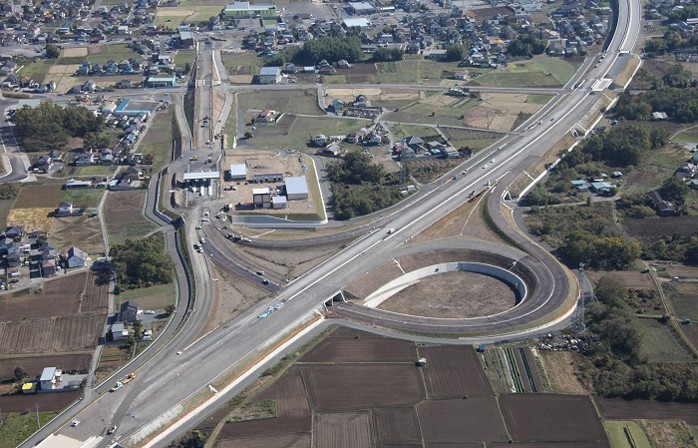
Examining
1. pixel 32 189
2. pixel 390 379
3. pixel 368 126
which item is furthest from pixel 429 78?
pixel 390 379

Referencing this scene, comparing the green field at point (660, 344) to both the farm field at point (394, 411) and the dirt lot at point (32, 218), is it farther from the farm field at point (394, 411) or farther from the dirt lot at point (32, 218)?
the dirt lot at point (32, 218)

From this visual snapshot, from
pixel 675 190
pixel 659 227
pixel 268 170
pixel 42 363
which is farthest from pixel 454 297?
pixel 42 363

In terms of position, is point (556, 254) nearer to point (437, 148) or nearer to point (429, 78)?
point (437, 148)

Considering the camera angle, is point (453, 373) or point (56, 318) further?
point (56, 318)

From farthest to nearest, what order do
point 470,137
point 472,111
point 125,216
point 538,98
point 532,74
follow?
point 532,74, point 538,98, point 472,111, point 470,137, point 125,216

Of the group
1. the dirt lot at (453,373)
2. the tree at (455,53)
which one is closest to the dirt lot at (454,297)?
the dirt lot at (453,373)

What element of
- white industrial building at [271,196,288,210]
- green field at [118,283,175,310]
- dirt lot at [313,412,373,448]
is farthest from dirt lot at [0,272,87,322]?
dirt lot at [313,412,373,448]

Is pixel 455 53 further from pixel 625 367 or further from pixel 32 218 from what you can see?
pixel 625 367
